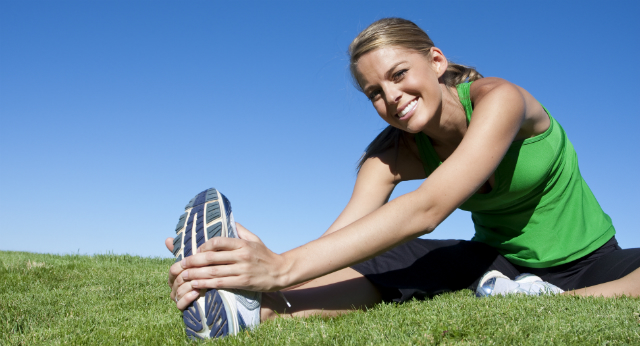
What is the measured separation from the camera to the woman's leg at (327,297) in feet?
8.95

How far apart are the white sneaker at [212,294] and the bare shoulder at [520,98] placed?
1.61 m

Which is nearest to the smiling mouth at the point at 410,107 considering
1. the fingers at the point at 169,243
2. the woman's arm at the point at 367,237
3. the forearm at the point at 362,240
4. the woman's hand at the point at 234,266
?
the woman's arm at the point at 367,237

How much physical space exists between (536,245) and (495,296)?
698mm

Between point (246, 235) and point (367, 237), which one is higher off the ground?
point (246, 235)

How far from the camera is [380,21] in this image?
3.26 metres

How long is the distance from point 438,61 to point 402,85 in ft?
1.66

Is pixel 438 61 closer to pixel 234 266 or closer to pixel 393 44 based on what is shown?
pixel 393 44

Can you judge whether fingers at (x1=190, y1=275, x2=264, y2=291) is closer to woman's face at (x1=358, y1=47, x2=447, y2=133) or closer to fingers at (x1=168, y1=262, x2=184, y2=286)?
fingers at (x1=168, y1=262, x2=184, y2=286)

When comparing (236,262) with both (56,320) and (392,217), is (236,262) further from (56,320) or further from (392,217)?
(56,320)

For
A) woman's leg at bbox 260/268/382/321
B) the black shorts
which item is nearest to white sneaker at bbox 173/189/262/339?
woman's leg at bbox 260/268/382/321

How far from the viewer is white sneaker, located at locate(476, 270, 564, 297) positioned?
318cm

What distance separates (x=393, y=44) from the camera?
3.02 m

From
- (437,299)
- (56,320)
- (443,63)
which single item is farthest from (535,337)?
(56,320)

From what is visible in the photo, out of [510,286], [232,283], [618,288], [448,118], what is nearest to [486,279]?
[510,286]
